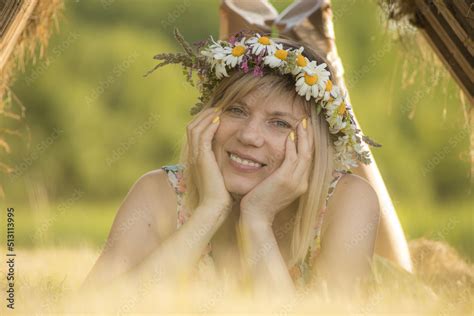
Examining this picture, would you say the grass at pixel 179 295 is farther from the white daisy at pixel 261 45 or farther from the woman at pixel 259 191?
the white daisy at pixel 261 45

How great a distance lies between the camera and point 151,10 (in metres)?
11.3

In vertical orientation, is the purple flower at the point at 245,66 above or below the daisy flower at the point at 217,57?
below

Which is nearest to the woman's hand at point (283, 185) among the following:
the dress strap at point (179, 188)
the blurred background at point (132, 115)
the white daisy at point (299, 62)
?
the white daisy at point (299, 62)

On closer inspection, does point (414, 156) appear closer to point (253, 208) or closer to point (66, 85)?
point (66, 85)

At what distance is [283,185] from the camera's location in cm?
299

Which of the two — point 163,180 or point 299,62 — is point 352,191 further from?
point 163,180

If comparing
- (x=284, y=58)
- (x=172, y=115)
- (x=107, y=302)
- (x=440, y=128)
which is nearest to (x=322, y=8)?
(x=284, y=58)

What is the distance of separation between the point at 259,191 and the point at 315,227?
0.50m

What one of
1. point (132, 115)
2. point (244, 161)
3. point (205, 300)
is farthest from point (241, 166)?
point (132, 115)

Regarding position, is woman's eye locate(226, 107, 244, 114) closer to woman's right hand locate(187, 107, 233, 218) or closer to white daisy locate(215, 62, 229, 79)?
woman's right hand locate(187, 107, 233, 218)

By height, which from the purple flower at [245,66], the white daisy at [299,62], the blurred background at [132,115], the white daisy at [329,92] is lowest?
the white daisy at [329,92]

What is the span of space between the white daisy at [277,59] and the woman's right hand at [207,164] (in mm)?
284

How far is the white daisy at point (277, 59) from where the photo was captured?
309 cm

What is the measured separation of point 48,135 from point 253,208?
790cm
